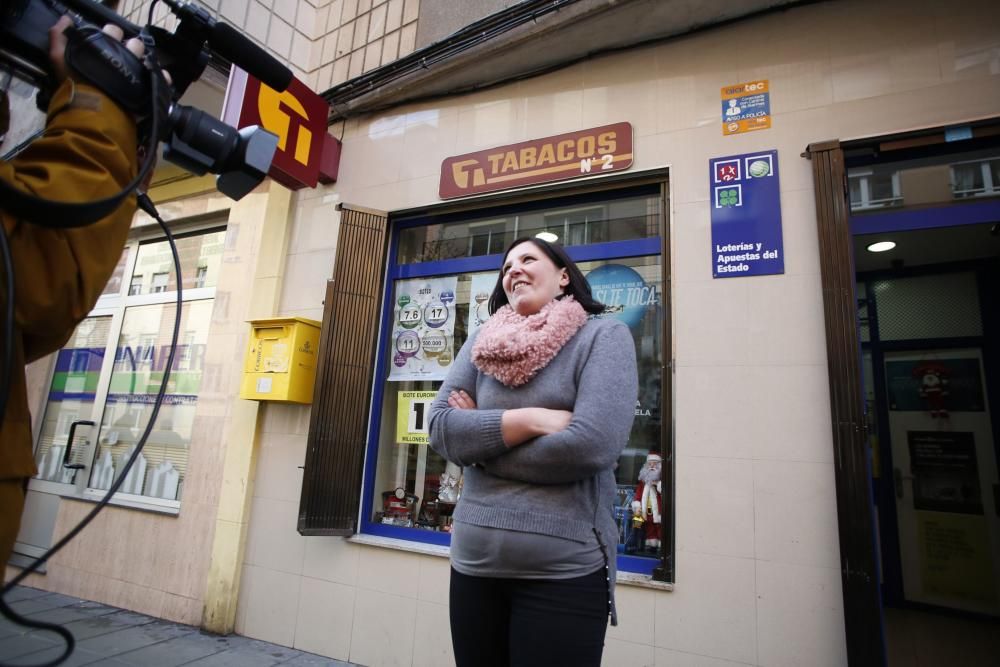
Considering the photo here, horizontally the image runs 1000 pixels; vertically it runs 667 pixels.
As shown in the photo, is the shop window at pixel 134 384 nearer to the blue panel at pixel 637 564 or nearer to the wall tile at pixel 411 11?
the wall tile at pixel 411 11

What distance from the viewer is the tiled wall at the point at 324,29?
15.3ft

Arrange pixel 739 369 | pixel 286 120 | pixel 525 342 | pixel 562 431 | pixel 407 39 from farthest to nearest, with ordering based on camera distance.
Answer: pixel 407 39 → pixel 286 120 → pixel 739 369 → pixel 525 342 → pixel 562 431

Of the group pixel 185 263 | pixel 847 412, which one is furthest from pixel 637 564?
pixel 185 263

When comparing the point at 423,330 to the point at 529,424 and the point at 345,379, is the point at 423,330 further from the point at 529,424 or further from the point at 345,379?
the point at 529,424

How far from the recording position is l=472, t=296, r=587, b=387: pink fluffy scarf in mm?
1470

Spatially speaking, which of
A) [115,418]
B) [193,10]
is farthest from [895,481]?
[115,418]

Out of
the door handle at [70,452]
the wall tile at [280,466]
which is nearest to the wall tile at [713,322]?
the wall tile at [280,466]

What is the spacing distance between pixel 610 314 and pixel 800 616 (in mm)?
Answer: 1898

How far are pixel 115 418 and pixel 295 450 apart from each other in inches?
104

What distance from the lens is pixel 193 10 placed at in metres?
1.19

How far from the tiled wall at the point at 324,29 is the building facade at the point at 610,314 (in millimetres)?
34

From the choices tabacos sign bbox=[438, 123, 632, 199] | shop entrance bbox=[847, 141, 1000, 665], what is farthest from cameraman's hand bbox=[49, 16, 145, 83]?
shop entrance bbox=[847, 141, 1000, 665]

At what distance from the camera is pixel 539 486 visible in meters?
1.38

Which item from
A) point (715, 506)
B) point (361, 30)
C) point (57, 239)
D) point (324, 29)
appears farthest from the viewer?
point (324, 29)
